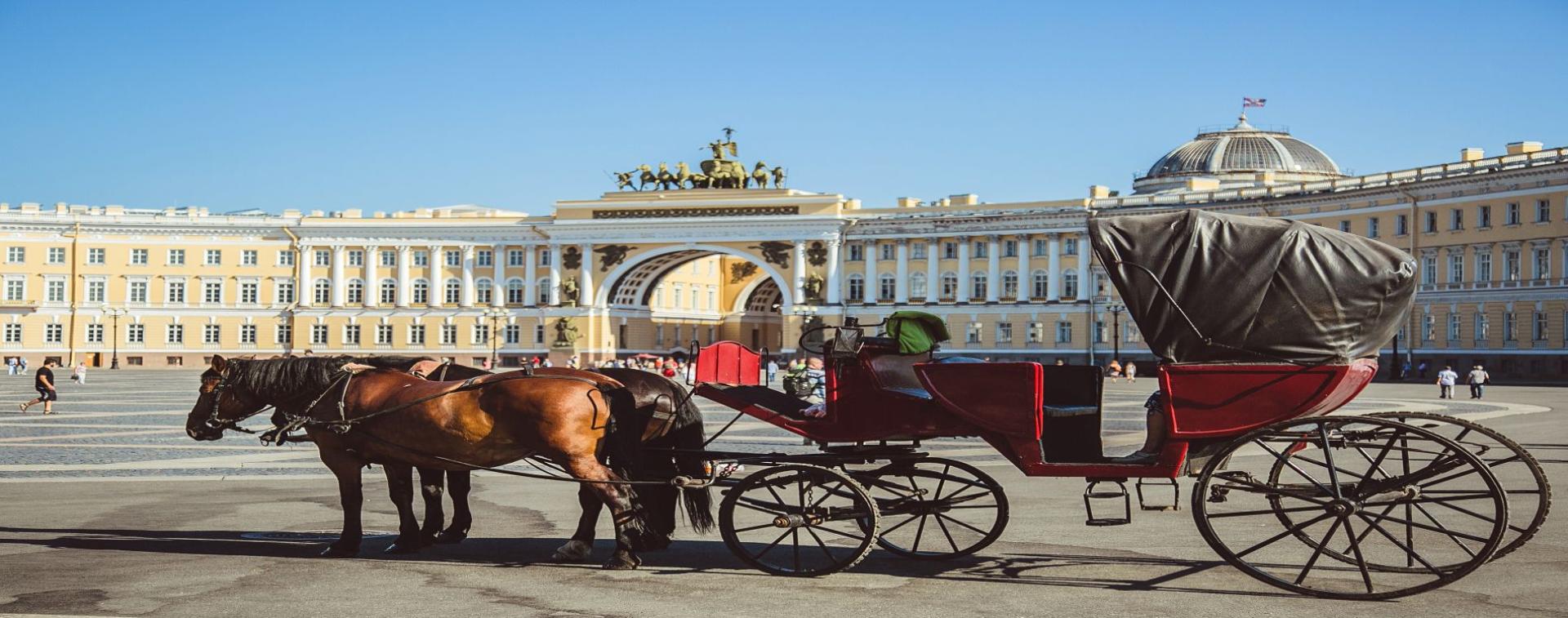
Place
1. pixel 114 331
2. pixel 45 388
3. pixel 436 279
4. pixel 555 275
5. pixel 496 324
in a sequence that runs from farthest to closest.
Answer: pixel 436 279
pixel 555 275
pixel 496 324
pixel 114 331
pixel 45 388

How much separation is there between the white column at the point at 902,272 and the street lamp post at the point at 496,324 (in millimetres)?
21805

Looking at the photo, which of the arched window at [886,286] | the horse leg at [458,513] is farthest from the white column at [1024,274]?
the horse leg at [458,513]

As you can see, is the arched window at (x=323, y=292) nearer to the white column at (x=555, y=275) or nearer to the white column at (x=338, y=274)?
the white column at (x=338, y=274)

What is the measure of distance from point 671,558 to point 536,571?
3.17 feet

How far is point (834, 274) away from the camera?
84.4 metres

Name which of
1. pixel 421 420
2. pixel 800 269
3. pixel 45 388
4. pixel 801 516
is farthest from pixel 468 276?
pixel 801 516

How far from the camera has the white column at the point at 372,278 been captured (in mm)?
89438

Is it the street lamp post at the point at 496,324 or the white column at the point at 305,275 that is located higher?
the white column at the point at 305,275

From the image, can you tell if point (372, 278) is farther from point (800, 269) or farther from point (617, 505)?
point (617, 505)

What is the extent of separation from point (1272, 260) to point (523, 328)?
81.5m

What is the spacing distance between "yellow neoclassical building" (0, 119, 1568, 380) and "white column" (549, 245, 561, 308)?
0.10 m

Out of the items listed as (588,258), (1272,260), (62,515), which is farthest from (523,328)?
(1272,260)

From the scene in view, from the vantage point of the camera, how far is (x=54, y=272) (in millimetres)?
86688

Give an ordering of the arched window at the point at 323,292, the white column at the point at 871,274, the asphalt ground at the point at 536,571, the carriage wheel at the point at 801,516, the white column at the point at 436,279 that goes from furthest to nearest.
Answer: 1. the arched window at the point at 323,292
2. the white column at the point at 436,279
3. the white column at the point at 871,274
4. the carriage wheel at the point at 801,516
5. the asphalt ground at the point at 536,571
